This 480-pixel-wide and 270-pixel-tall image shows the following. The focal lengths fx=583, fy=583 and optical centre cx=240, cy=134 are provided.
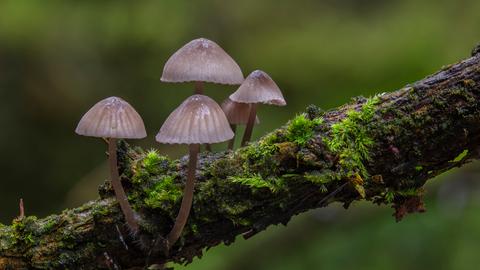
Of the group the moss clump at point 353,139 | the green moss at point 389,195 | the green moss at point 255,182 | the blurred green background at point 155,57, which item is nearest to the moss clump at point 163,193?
the green moss at point 255,182

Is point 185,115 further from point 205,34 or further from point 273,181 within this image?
point 205,34

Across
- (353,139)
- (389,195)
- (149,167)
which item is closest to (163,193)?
(149,167)

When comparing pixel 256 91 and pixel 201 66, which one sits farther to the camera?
pixel 256 91

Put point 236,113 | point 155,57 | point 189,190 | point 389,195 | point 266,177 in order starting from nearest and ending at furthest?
point 189,190
point 266,177
point 389,195
point 236,113
point 155,57

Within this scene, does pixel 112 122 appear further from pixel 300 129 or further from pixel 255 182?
pixel 300 129

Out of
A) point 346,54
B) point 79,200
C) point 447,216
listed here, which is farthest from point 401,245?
point 79,200
